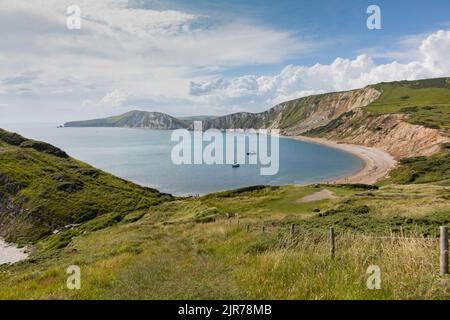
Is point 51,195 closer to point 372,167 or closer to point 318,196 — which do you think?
point 318,196

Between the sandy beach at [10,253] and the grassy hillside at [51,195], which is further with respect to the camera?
the grassy hillside at [51,195]

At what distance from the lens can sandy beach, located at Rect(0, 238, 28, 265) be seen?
219 feet

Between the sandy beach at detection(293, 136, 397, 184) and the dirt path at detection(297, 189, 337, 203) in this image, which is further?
the sandy beach at detection(293, 136, 397, 184)

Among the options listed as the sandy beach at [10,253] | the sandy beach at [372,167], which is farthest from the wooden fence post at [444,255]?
the sandy beach at [372,167]

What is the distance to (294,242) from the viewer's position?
55.6 ft

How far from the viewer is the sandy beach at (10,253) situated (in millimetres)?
66825

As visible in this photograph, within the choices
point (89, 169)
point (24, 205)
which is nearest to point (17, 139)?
point (89, 169)

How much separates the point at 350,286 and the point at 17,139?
170370 millimetres

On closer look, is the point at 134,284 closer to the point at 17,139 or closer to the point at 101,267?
the point at 101,267

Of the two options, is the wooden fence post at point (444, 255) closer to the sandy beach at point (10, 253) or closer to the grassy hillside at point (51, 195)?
the sandy beach at point (10, 253)

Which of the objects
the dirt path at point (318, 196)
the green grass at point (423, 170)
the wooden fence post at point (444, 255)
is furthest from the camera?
the green grass at point (423, 170)

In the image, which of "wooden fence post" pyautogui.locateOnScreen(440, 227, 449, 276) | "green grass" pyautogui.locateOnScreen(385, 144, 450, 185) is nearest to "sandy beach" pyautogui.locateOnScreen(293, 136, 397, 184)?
"green grass" pyautogui.locateOnScreen(385, 144, 450, 185)

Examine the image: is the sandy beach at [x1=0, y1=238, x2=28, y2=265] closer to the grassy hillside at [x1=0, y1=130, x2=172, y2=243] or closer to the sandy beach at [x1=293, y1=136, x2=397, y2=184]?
the grassy hillside at [x1=0, y1=130, x2=172, y2=243]
